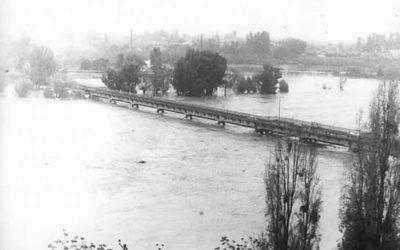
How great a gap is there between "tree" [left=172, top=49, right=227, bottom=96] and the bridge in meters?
7.80

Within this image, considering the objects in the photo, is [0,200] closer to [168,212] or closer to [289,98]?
[168,212]

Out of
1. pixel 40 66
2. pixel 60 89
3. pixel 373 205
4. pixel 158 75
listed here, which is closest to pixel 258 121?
pixel 60 89

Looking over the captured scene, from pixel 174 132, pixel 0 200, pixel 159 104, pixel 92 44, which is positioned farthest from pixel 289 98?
pixel 0 200

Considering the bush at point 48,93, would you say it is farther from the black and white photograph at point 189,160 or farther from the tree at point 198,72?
the tree at point 198,72

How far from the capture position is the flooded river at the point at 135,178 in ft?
64.8

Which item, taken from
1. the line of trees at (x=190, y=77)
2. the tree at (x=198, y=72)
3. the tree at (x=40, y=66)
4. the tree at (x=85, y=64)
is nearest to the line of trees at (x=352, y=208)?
the tree at (x=198, y=72)

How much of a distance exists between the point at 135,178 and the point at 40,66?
1355 inches

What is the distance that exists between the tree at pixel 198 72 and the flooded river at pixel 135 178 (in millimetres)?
12709

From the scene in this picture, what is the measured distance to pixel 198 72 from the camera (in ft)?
196

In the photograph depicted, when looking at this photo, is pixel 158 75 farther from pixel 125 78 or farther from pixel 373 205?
pixel 373 205

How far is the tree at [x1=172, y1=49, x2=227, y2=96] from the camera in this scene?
59.2 m

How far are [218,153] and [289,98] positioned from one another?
94.5 ft

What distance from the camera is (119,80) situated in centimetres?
6084

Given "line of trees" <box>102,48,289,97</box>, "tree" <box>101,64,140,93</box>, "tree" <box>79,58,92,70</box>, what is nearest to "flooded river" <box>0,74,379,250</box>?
"line of trees" <box>102,48,289,97</box>
